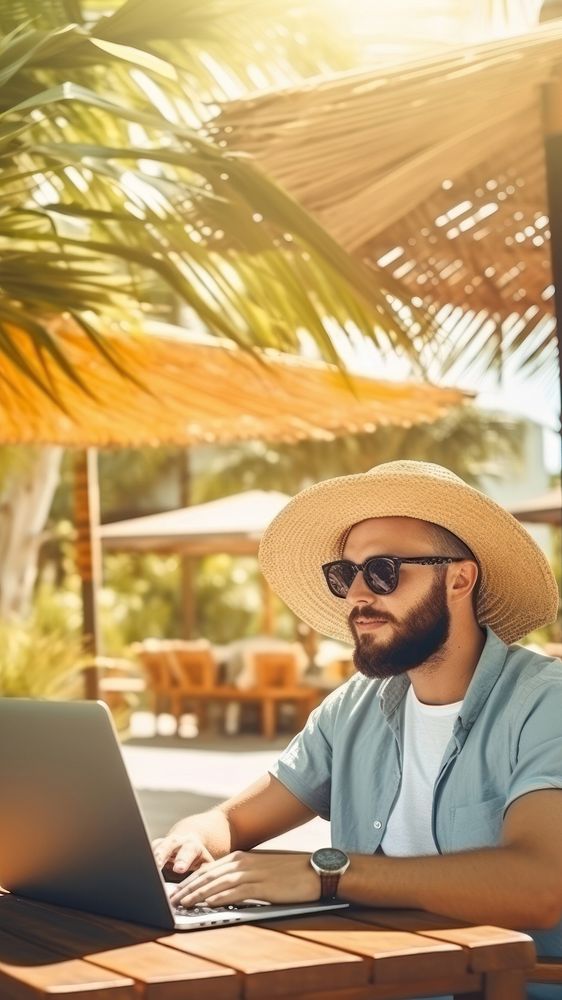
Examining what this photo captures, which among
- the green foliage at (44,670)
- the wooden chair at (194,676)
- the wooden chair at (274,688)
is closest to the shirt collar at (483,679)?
the green foliage at (44,670)

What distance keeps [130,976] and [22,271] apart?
244 centimetres

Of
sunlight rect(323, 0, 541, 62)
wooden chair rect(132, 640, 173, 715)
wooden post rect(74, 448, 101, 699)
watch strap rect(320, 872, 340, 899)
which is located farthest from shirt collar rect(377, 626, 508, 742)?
wooden chair rect(132, 640, 173, 715)

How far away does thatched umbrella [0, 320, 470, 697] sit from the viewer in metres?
5.77

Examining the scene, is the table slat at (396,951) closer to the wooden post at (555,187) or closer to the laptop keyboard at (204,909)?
the laptop keyboard at (204,909)

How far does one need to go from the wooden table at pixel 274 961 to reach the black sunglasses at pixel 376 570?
0.67 m

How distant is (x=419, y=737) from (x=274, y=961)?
91 cm

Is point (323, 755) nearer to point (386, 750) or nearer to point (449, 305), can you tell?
point (386, 750)

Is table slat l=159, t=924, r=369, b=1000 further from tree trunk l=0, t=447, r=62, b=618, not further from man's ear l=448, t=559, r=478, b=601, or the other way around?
tree trunk l=0, t=447, r=62, b=618

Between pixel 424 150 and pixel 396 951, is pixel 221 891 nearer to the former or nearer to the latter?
pixel 396 951

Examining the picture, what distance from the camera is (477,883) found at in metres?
1.93

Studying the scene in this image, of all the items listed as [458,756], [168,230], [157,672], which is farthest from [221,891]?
[157,672]

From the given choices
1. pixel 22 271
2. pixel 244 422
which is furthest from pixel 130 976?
pixel 244 422

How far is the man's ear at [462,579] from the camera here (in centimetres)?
248

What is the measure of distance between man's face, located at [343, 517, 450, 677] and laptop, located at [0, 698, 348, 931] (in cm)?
54
